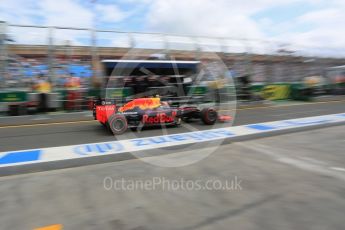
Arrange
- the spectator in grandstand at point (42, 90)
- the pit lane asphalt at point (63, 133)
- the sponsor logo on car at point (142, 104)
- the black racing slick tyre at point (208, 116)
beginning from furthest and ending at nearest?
1. the spectator in grandstand at point (42, 90)
2. the black racing slick tyre at point (208, 116)
3. the sponsor logo on car at point (142, 104)
4. the pit lane asphalt at point (63, 133)

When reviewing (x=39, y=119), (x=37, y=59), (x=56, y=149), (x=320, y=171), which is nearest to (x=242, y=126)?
(x=320, y=171)

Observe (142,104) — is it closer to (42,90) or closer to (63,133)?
(63,133)

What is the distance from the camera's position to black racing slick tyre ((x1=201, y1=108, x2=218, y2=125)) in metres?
9.85

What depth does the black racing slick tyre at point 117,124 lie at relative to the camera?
8.25 meters

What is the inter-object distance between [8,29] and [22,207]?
12.0m

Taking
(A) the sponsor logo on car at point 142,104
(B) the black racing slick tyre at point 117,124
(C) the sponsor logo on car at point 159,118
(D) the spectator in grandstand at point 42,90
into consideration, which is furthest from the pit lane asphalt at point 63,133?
(D) the spectator in grandstand at point 42,90

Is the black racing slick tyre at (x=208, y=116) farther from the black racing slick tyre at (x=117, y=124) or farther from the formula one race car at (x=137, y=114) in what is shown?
the black racing slick tyre at (x=117, y=124)

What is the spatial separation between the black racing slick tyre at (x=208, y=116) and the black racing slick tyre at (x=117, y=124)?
2.67 m

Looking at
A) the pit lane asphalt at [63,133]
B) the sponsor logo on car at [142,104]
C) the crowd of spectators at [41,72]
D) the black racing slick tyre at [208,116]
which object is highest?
the crowd of spectators at [41,72]

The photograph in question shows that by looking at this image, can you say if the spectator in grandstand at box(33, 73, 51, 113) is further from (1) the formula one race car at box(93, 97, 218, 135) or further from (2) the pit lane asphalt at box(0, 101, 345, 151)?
(1) the formula one race car at box(93, 97, 218, 135)

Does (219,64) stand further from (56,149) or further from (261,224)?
(261,224)

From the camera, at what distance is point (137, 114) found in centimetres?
872

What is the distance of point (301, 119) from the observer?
1109cm

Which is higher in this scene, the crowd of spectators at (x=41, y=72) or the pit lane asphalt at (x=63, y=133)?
the crowd of spectators at (x=41, y=72)
